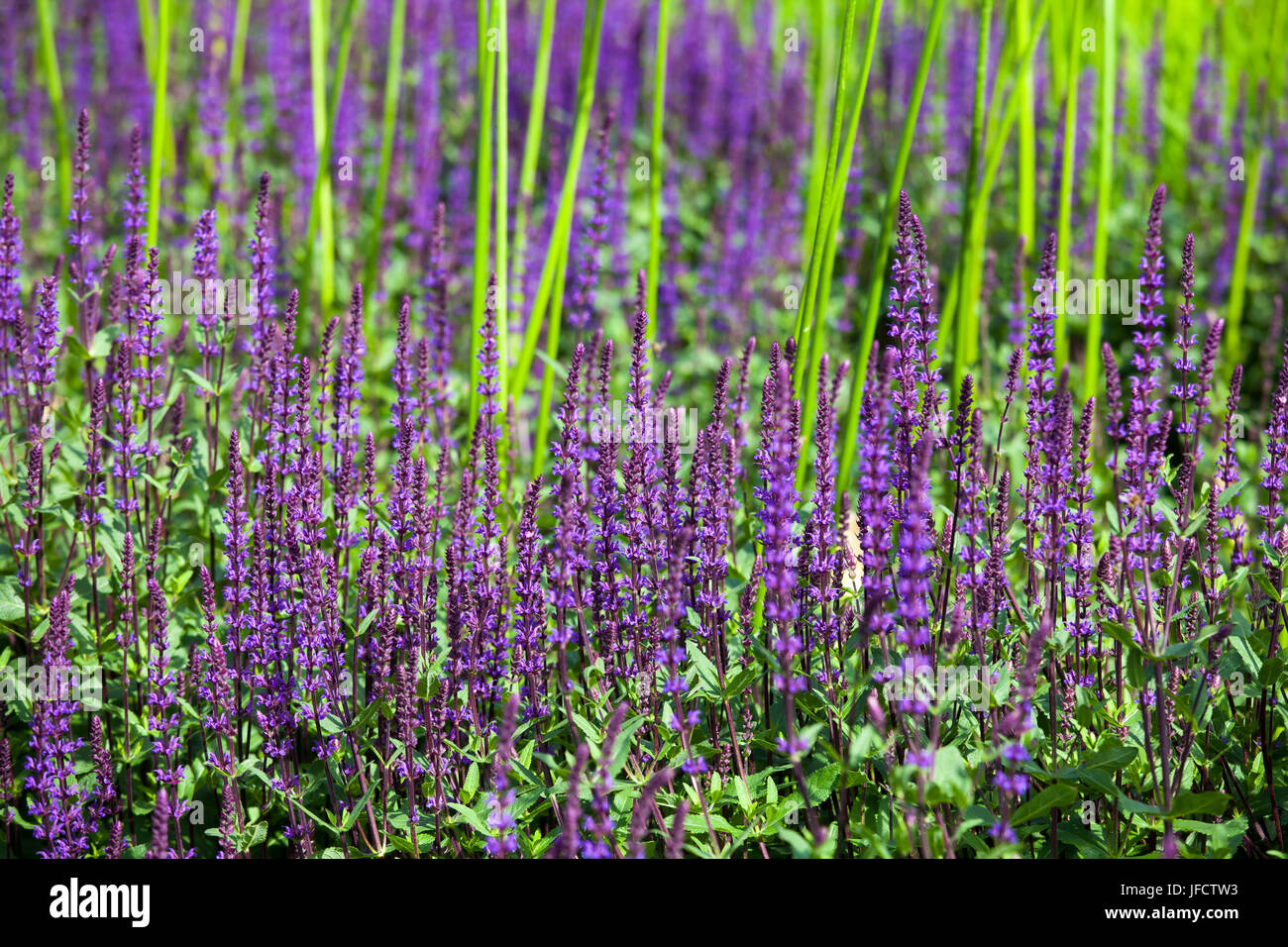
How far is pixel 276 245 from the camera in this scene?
6570mm

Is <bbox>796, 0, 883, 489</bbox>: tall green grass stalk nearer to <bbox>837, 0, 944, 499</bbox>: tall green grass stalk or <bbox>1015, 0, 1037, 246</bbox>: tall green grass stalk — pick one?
<bbox>837, 0, 944, 499</bbox>: tall green grass stalk

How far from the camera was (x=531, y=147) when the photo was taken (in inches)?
213

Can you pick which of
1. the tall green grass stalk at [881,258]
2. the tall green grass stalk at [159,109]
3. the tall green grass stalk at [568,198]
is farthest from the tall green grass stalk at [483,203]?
the tall green grass stalk at [881,258]

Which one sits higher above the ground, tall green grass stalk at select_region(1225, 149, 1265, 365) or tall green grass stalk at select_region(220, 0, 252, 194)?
tall green grass stalk at select_region(220, 0, 252, 194)

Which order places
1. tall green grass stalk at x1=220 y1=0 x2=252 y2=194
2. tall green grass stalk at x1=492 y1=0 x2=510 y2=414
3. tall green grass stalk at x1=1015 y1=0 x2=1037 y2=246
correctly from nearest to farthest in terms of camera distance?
tall green grass stalk at x1=492 y1=0 x2=510 y2=414 → tall green grass stalk at x1=1015 y1=0 x2=1037 y2=246 → tall green grass stalk at x1=220 y1=0 x2=252 y2=194

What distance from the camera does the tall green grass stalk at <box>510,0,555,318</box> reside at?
16.8 ft

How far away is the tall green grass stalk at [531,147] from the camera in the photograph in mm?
5133

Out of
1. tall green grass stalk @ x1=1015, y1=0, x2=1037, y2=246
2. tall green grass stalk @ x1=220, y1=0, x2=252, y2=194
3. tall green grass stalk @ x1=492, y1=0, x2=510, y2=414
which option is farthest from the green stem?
tall green grass stalk @ x1=220, y1=0, x2=252, y2=194

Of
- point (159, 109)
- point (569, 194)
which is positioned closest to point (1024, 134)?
point (569, 194)

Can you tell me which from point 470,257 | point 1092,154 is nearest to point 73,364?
point 470,257

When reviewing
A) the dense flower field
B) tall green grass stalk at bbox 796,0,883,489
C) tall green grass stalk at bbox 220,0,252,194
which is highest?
tall green grass stalk at bbox 220,0,252,194

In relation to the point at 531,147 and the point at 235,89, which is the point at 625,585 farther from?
the point at 235,89
